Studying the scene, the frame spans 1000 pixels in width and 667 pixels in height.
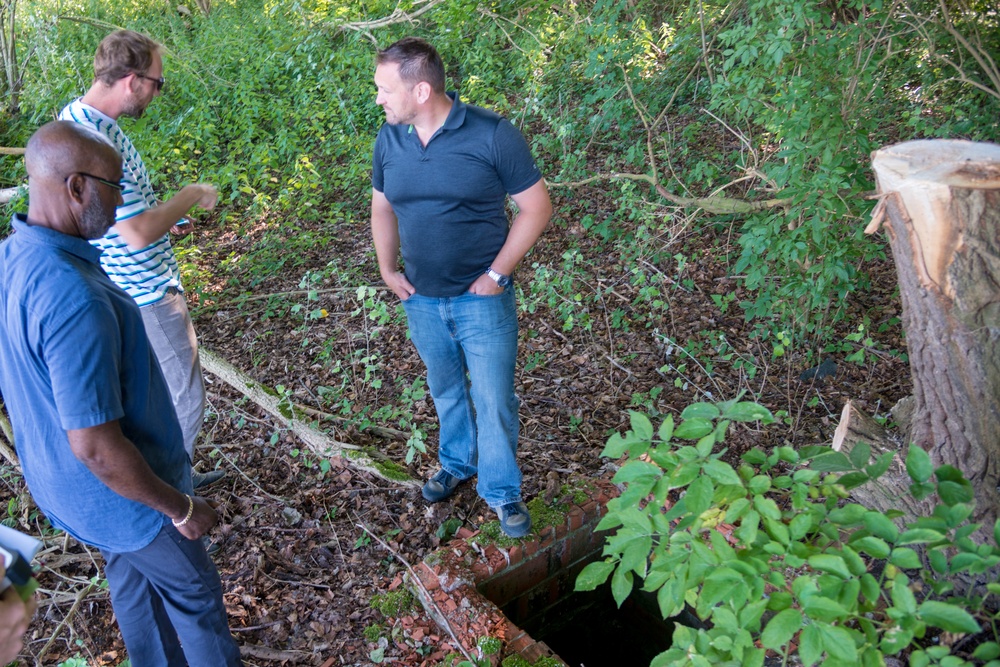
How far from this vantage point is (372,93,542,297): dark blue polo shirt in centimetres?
296

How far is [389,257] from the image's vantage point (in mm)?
3494

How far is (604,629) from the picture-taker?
380 cm

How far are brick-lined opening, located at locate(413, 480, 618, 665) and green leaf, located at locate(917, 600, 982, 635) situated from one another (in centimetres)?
149

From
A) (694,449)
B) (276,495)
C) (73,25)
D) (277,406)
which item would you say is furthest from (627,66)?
(73,25)

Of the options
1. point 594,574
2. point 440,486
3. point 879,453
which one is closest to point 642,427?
point 594,574

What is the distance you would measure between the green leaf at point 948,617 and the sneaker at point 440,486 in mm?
2471

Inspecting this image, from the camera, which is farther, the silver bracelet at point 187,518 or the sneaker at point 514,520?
the sneaker at point 514,520

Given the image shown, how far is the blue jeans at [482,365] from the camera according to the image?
3178mm

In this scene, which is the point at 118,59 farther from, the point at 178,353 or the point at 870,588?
the point at 870,588

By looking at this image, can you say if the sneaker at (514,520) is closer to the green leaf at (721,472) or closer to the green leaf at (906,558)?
the green leaf at (721,472)

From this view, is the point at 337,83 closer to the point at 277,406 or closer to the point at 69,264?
the point at 277,406

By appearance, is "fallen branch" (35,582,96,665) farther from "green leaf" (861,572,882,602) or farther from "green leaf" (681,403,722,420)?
"green leaf" (861,572,882,602)

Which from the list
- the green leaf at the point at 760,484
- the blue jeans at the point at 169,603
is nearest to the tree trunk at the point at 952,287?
the green leaf at the point at 760,484

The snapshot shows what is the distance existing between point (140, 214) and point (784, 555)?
2.92 meters
